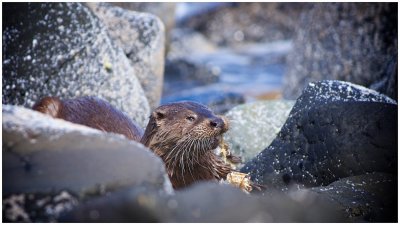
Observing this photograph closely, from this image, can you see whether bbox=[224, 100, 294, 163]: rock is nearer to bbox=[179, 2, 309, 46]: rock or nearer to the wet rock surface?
the wet rock surface

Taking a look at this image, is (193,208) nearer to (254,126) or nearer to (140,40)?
(254,126)

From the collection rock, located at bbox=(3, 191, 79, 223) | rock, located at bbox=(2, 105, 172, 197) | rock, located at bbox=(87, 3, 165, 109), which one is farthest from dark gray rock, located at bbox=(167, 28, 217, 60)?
rock, located at bbox=(3, 191, 79, 223)

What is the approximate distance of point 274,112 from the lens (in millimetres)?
6035

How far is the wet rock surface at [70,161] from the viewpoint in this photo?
2689 mm

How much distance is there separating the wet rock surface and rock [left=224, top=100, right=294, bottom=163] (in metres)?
2.78

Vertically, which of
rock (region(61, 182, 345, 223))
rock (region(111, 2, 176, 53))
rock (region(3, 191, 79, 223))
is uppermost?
rock (region(61, 182, 345, 223))

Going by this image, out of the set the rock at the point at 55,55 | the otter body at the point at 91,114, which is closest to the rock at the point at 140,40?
the rock at the point at 55,55

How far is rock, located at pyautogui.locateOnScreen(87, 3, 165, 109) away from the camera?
22.8ft

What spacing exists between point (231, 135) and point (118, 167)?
311 cm

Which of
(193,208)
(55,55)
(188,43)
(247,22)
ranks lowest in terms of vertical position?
(188,43)

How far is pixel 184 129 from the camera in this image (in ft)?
13.6

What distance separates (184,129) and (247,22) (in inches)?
500

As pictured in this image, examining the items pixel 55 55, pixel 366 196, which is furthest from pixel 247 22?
pixel 366 196

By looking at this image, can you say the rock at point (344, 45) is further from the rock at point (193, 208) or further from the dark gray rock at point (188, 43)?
the dark gray rock at point (188, 43)
